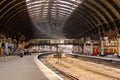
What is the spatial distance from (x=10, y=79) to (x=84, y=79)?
13067 mm

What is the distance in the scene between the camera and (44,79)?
1905 cm

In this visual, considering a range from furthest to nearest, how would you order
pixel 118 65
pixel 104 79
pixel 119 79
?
pixel 118 65 → pixel 104 79 → pixel 119 79

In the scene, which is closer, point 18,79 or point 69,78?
point 18,79

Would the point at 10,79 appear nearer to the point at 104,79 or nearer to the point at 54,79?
the point at 54,79

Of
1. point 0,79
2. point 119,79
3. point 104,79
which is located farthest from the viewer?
point 104,79

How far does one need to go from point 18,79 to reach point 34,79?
3.00 ft

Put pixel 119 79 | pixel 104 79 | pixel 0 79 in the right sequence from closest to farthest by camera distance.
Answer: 1. pixel 0 79
2. pixel 119 79
3. pixel 104 79

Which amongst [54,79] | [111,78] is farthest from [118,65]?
[54,79]

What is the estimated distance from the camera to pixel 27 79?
738 inches

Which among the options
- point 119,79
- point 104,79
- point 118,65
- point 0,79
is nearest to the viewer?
point 0,79

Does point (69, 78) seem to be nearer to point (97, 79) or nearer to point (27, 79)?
point (97, 79)

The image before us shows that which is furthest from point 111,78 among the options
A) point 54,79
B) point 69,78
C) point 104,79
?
point 54,79

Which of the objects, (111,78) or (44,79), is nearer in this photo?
(44,79)

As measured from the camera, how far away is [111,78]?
30984mm
